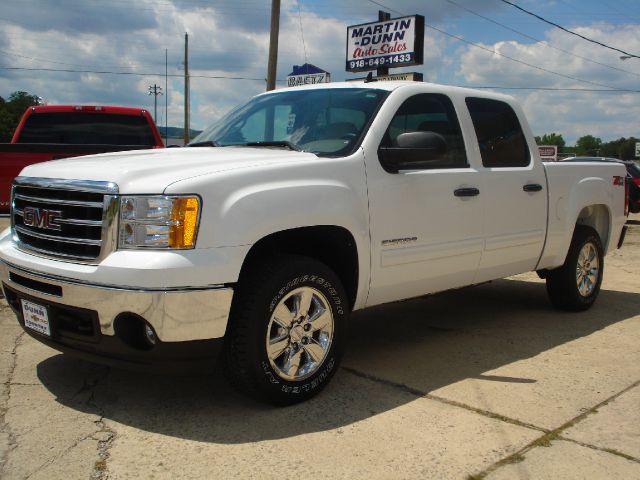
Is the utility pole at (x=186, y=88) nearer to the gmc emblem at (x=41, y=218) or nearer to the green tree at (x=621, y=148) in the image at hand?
the gmc emblem at (x=41, y=218)

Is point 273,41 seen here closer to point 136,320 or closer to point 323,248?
point 323,248

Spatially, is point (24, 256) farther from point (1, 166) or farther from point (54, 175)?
point (1, 166)

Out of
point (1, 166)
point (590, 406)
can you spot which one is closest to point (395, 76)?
point (1, 166)

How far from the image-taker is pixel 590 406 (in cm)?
400

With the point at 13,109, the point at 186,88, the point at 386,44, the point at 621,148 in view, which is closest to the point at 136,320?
the point at 386,44

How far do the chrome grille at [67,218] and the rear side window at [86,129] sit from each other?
5207 mm

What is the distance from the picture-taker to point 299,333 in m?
3.87

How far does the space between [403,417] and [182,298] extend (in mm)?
1413

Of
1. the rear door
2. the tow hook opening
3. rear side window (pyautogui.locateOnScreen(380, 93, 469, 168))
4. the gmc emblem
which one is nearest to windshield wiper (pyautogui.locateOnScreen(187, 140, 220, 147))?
rear side window (pyautogui.locateOnScreen(380, 93, 469, 168))

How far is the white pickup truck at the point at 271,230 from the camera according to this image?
3398 millimetres

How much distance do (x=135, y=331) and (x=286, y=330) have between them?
817 millimetres

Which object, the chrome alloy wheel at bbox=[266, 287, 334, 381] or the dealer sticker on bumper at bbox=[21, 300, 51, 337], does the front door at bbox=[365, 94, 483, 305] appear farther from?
the dealer sticker on bumper at bbox=[21, 300, 51, 337]

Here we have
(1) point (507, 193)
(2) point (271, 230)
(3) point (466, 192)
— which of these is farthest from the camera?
(1) point (507, 193)

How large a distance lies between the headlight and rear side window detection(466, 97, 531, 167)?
2642mm
